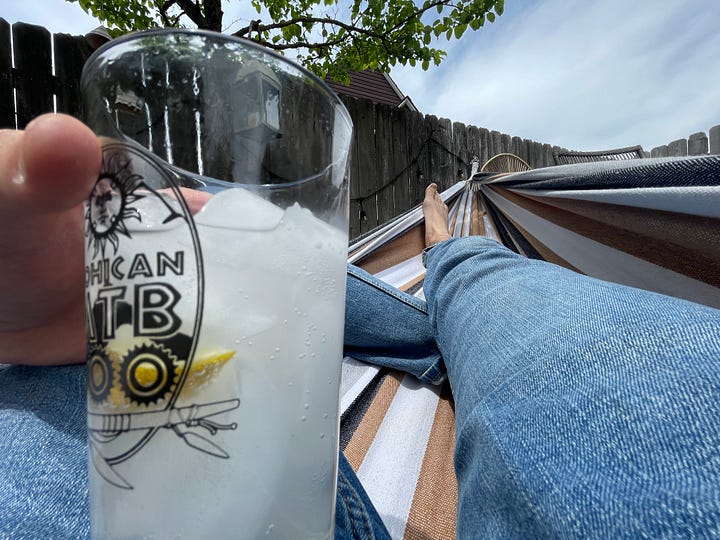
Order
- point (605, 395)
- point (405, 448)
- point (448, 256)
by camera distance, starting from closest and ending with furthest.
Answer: point (605, 395)
point (405, 448)
point (448, 256)

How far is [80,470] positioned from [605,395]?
50cm

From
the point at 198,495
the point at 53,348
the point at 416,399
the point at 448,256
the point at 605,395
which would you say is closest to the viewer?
the point at 198,495

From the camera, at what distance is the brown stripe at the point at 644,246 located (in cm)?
77

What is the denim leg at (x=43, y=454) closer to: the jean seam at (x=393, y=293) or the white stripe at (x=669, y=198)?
the jean seam at (x=393, y=293)

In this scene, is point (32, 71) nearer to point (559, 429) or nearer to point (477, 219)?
point (477, 219)

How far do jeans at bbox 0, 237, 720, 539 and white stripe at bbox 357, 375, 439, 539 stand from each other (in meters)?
0.10

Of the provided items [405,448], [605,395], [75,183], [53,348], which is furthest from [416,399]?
[75,183]

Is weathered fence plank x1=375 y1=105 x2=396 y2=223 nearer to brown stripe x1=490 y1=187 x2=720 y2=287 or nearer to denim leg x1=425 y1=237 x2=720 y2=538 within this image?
brown stripe x1=490 y1=187 x2=720 y2=287

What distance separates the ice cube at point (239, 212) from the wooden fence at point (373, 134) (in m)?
1.90

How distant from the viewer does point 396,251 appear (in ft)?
5.34

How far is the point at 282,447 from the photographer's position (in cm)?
24

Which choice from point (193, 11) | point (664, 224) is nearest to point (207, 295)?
point (664, 224)

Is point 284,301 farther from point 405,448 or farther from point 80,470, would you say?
point 405,448

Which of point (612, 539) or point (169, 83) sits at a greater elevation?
point (169, 83)
